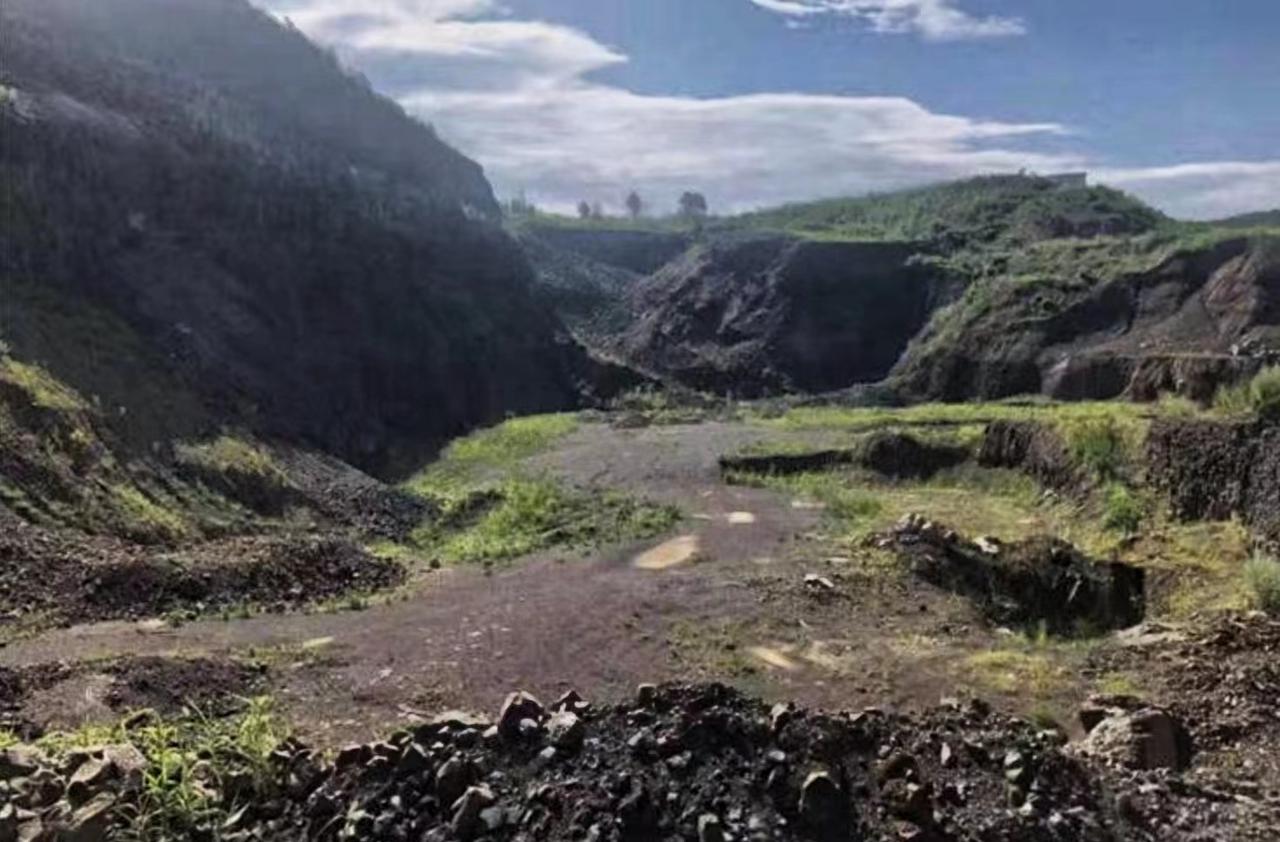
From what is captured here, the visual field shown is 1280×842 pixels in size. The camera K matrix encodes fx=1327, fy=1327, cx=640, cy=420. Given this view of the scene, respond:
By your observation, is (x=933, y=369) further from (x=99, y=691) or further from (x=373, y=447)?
(x=99, y=691)

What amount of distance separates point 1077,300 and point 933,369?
20.7 feet

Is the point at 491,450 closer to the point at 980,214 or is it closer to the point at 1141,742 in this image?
the point at 1141,742

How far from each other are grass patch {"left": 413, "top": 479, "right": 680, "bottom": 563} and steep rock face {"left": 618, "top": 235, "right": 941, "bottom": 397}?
124 ft

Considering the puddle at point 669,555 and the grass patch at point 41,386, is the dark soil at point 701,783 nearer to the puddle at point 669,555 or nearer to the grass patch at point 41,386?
the puddle at point 669,555

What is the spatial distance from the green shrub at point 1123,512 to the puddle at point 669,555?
19.1 ft

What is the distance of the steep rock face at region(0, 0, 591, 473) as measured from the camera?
97.4 ft

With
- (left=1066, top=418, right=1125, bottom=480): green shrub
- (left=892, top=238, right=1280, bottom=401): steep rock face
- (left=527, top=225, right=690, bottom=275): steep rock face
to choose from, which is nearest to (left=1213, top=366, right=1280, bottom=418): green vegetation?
(left=1066, top=418, right=1125, bottom=480): green shrub

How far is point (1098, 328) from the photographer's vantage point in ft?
168

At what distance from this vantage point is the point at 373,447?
36500mm

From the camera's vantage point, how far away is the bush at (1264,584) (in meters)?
12.7

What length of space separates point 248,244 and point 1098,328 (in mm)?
31879

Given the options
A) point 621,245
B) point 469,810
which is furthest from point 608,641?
point 621,245

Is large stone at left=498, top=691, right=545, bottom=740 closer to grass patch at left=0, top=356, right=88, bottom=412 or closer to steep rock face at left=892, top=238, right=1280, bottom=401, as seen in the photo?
grass patch at left=0, top=356, right=88, bottom=412

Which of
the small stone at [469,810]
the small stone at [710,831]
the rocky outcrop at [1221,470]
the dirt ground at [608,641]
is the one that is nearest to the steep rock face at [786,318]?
the rocky outcrop at [1221,470]
